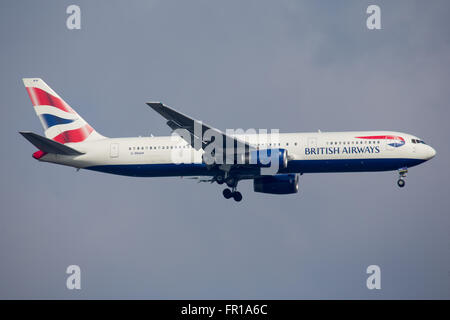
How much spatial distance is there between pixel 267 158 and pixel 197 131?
571cm

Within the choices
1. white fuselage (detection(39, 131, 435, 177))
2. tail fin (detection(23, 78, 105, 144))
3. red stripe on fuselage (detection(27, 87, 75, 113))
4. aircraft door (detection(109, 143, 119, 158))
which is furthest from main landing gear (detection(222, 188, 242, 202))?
red stripe on fuselage (detection(27, 87, 75, 113))

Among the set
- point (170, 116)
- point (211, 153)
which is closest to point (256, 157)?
point (211, 153)

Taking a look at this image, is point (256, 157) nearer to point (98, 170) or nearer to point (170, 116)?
point (170, 116)

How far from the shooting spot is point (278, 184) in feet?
217

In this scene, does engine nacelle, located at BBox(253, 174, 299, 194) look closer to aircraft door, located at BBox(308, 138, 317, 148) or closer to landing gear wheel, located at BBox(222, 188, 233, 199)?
landing gear wheel, located at BBox(222, 188, 233, 199)

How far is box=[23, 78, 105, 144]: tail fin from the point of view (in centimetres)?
6531

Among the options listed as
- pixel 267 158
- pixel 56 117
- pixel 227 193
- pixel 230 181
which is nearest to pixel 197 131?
pixel 267 158

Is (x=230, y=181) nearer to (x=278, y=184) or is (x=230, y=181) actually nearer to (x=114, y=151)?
(x=278, y=184)

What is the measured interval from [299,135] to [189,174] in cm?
944

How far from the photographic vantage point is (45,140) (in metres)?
60.6

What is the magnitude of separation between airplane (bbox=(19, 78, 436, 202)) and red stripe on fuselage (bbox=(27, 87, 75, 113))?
2.29 ft

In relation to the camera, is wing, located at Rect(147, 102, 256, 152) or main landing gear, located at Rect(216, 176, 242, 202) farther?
main landing gear, located at Rect(216, 176, 242, 202)

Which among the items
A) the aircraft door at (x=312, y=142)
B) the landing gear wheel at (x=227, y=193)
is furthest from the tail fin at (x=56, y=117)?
the aircraft door at (x=312, y=142)
